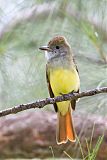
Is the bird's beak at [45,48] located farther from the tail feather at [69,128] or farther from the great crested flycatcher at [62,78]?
the tail feather at [69,128]

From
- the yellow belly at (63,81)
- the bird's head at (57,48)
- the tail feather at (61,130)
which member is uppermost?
the bird's head at (57,48)

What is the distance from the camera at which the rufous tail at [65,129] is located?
1.80m

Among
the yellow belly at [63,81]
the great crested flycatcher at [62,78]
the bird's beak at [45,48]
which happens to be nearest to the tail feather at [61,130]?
the great crested flycatcher at [62,78]

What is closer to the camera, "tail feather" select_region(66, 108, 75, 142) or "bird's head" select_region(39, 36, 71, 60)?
"tail feather" select_region(66, 108, 75, 142)

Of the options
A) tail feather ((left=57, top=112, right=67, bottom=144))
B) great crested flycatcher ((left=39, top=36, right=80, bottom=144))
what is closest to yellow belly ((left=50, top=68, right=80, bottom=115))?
great crested flycatcher ((left=39, top=36, right=80, bottom=144))

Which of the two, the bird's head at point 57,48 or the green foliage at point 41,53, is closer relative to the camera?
Result: the green foliage at point 41,53

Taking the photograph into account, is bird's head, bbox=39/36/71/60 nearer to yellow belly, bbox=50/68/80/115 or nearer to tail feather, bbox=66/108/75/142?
yellow belly, bbox=50/68/80/115

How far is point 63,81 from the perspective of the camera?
5.90 feet

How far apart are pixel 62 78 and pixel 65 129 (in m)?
0.20

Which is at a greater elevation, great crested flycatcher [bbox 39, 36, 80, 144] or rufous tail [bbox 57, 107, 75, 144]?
great crested flycatcher [bbox 39, 36, 80, 144]

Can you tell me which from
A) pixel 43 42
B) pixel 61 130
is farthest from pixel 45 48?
pixel 61 130

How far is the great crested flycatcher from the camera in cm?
180

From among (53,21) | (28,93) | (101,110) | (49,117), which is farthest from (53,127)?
(53,21)

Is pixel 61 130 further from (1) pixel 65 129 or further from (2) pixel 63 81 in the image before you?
(2) pixel 63 81
